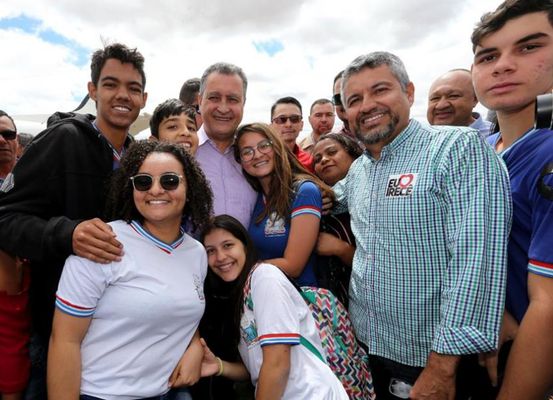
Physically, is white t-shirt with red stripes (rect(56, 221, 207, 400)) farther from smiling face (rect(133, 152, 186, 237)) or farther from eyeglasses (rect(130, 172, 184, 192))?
eyeglasses (rect(130, 172, 184, 192))

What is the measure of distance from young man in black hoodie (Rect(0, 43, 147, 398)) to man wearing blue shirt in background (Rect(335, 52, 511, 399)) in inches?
68.8

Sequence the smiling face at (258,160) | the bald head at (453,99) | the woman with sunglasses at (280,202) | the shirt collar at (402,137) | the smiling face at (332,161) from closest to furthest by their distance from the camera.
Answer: the shirt collar at (402,137)
the woman with sunglasses at (280,202)
the smiling face at (258,160)
the smiling face at (332,161)
the bald head at (453,99)

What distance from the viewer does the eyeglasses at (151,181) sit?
2148 millimetres

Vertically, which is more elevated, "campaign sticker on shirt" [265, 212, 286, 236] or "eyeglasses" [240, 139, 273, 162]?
"eyeglasses" [240, 139, 273, 162]

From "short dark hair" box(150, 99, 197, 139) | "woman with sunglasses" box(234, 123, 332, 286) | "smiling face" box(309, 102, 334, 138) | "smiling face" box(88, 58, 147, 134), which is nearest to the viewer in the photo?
"smiling face" box(88, 58, 147, 134)

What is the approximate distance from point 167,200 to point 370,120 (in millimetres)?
1562

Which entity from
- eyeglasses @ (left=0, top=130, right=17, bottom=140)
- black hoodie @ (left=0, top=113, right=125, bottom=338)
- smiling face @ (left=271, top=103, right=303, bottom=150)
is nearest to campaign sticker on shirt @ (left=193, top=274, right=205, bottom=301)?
black hoodie @ (left=0, top=113, right=125, bottom=338)

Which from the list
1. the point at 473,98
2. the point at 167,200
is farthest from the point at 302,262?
the point at 473,98

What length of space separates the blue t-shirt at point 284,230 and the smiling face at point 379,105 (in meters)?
0.68

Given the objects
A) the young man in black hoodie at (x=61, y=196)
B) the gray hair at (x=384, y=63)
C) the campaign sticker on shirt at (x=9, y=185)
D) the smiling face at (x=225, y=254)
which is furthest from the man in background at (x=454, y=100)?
the campaign sticker on shirt at (x=9, y=185)

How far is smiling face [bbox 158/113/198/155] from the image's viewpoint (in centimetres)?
318

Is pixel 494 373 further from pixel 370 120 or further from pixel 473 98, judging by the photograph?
pixel 473 98

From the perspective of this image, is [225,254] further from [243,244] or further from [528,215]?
[528,215]

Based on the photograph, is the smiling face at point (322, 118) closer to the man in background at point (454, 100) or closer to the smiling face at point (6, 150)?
the man in background at point (454, 100)
